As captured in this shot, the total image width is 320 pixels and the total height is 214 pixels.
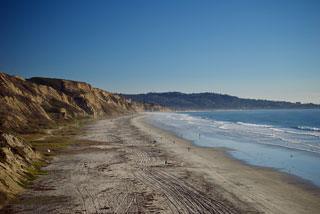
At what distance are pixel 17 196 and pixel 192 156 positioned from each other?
19.4 metres

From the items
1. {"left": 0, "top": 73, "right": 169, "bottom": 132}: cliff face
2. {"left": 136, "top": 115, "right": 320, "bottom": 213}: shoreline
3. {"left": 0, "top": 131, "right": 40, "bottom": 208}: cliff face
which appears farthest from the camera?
{"left": 0, "top": 73, "right": 169, "bottom": 132}: cliff face

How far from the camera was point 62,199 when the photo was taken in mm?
14656

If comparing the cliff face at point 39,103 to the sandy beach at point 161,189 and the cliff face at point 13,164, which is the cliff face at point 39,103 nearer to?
the cliff face at point 13,164

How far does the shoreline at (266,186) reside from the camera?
14.3 meters

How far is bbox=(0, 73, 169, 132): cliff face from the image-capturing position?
46219 millimetres

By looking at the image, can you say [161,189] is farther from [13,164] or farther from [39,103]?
[39,103]

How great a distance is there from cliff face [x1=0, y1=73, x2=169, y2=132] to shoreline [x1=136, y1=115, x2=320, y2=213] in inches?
→ 1437

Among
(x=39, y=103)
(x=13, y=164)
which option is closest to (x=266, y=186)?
(x=13, y=164)

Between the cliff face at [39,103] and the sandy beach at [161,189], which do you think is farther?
the cliff face at [39,103]

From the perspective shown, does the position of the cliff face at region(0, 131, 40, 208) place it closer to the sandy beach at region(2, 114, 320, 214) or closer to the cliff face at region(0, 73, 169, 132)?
the sandy beach at region(2, 114, 320, 214)

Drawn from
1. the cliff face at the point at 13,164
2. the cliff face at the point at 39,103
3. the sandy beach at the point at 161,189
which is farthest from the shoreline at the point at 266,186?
the cliff face at the point at 39,103

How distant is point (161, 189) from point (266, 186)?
8132 mm

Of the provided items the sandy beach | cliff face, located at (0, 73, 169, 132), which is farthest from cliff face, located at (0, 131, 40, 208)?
cliff face, located at (0, 73, 169, 132)

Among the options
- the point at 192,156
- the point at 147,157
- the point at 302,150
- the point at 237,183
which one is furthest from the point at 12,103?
the point at 302,150
